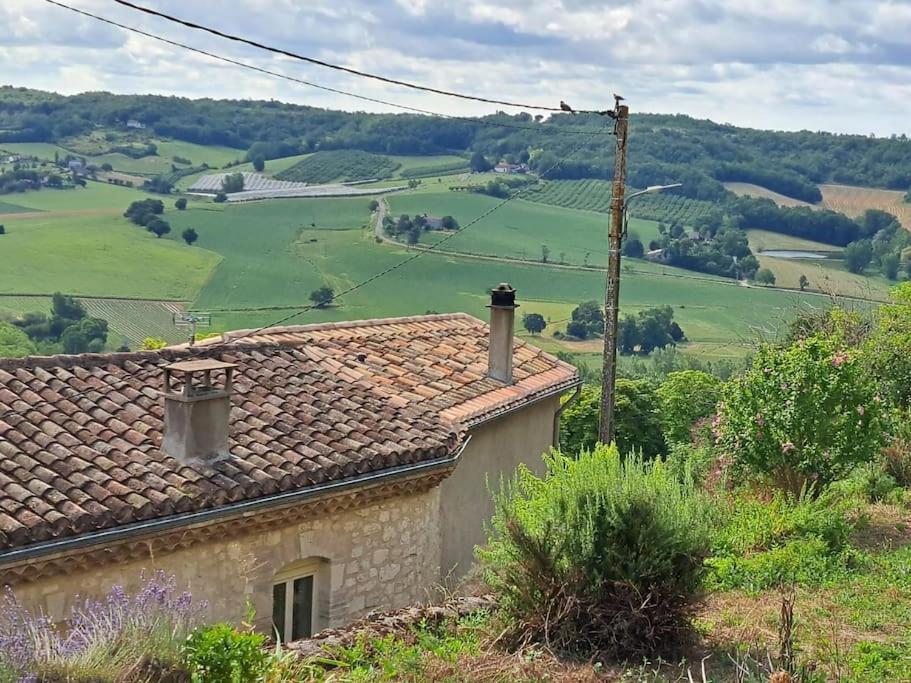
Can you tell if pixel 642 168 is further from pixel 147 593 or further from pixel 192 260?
pixel 147 593

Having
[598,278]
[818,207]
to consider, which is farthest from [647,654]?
[818,207]

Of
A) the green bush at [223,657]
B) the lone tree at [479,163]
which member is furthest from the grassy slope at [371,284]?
the green bush at [223,657]

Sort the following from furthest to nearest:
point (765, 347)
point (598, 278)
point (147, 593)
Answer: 1. point (598, 278)
2. point (765, 347)
3. point (147, 593)

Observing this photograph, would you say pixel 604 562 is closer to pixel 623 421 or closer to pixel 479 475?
pixel 479 475

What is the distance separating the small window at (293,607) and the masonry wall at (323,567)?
10 centimetres

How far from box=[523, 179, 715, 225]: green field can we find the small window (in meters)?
71.6

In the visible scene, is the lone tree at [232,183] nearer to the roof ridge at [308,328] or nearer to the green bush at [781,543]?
the roof ridge at [308,328]

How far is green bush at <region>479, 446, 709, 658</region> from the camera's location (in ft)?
23.8

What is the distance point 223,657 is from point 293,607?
489 centimetres

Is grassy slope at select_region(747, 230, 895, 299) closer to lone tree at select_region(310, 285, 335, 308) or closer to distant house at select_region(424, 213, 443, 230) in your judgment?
distant house at select_region(424, 213, 443, 230)

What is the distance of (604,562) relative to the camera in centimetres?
730

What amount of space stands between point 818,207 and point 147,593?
85.0 metres

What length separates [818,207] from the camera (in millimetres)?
85125

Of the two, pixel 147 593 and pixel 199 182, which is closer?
pixel 147 593
